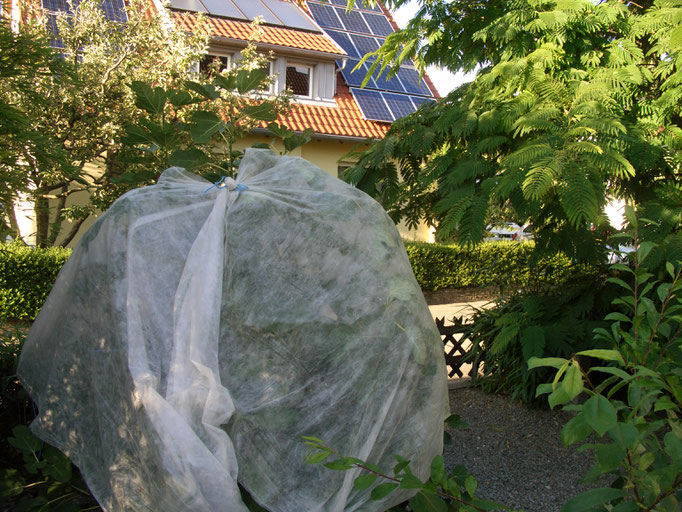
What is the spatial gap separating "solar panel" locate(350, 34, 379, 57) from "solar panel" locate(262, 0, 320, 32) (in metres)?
1.29

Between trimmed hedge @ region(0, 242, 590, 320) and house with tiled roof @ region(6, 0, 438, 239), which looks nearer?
trimmed hedge @ region(0, 242, 590, 320)

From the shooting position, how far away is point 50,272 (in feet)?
28.3

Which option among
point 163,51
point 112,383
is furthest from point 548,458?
point 163,51

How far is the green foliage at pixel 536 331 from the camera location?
15.4ft

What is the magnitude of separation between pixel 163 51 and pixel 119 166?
2.09m

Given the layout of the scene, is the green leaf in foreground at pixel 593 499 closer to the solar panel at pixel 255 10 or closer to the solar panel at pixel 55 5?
the solar panel at pixel 55 5

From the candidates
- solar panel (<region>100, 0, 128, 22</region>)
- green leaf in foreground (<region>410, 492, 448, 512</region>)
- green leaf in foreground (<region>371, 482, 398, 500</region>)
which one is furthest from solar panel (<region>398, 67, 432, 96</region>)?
green leaf in foreground (<region>371, 482, 398, 500</region>)

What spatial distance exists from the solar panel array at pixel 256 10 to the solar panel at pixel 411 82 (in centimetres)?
293

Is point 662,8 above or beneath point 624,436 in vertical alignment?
above

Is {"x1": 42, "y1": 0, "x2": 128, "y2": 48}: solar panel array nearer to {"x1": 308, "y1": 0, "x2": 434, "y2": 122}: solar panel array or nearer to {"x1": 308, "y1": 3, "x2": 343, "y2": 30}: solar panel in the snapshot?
{"x1": 308, "y1": 0, "x2": 434, "y2": 122}: solar panel array

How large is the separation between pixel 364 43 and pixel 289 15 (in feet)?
7.25

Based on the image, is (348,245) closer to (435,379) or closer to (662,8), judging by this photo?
(435,379)

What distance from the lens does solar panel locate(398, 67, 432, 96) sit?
15812 millimetres

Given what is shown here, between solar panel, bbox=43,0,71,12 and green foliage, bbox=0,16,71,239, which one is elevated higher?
solar panel, bbox=43,0,71,12
